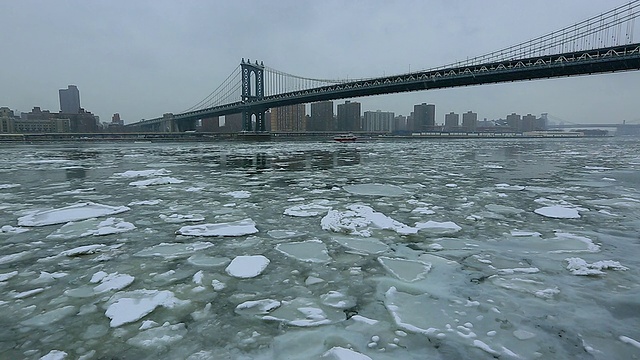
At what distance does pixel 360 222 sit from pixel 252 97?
71.5 metres

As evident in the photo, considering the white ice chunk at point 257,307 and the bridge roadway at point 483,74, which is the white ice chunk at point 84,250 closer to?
the white ice chunk at point 257,307

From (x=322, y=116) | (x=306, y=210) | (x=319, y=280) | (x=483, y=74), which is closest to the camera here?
(x=319, y=280)

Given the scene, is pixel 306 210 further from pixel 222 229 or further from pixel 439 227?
pixel 439 227

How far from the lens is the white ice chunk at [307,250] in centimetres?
421

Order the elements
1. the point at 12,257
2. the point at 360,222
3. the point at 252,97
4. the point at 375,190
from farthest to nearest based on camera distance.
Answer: the point at 252,97 < the point at 375,190 < the point at 360,222 < the point at 12,257

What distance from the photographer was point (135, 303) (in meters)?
3.08

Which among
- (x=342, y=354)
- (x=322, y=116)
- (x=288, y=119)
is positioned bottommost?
(x=342, y=354)

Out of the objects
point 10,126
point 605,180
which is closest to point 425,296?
point 605,180

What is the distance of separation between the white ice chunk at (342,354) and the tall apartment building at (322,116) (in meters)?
123

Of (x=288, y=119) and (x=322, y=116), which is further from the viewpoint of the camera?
(x=322, y=116)

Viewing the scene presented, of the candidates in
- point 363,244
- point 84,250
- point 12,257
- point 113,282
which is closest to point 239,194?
point 84,250

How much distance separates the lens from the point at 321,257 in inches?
167

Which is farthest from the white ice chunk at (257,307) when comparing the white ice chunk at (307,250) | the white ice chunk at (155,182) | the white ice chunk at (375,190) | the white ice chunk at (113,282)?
the white ice chunk at (155,182)

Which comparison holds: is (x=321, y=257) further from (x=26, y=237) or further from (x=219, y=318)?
(x=26, y=237)
